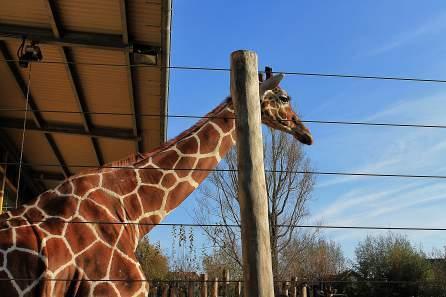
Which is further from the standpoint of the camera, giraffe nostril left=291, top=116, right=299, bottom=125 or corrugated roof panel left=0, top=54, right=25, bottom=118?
corrugated roof panel left=0, top=54, right=25, bottom=118

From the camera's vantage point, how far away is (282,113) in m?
5.11

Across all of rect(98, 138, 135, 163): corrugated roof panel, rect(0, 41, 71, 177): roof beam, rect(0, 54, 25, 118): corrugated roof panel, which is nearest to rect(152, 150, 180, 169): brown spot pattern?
rect(0, 41, 71, 177): roof beam

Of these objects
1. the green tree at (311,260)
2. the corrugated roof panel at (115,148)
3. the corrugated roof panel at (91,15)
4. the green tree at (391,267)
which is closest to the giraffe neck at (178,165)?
the corrugated roof panel at (91,15)

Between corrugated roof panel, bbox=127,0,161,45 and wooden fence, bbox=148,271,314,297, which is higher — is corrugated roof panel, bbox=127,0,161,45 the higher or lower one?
the higher one

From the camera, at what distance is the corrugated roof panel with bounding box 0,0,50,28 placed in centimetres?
474

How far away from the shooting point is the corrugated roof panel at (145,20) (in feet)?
15.3

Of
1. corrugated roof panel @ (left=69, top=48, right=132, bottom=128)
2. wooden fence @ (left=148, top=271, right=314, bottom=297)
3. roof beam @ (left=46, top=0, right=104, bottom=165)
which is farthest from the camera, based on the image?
wooden fence @ (left=148, top=271, right=314, bottom=297)

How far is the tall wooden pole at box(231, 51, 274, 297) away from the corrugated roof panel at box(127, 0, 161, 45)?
7.12 feet

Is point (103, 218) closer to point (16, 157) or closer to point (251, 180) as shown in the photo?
point (251, 180)

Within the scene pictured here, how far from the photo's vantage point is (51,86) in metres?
6.16

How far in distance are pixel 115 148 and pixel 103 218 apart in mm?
3956

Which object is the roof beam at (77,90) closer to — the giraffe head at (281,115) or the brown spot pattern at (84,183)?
the brown spot pattern at (84,183)

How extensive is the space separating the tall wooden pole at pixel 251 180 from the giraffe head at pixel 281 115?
2241 millimetres

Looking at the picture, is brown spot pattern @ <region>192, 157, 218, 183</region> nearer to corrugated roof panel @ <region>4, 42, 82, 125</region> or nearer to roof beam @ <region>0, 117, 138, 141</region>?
corrugated roof panel @ <region>4, 42, 82, 125</region>
